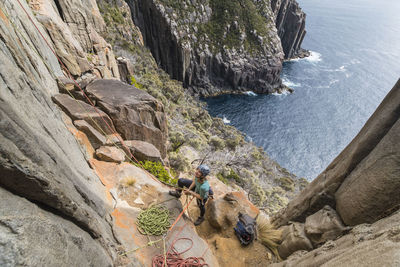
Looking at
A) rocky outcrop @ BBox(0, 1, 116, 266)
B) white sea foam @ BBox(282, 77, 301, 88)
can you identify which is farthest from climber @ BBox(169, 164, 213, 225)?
white sea foam @ BBox(282, 77, 301, 88)

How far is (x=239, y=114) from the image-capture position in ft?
167

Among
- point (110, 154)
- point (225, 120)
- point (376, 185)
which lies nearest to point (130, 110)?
point (110, 154)

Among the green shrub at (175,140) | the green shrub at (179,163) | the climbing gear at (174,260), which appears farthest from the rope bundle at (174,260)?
the green shrub at (175,140)

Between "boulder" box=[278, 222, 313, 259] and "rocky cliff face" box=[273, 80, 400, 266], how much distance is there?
0.10ft

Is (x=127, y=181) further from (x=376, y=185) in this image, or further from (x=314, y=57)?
(x=314, y=57)

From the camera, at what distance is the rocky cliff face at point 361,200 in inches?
140

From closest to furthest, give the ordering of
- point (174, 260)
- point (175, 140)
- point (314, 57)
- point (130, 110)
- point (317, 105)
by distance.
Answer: point (174, 260) < point (130, 110) < point (175, 140) < point (317, 105) < point (314, 57)

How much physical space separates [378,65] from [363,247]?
111m

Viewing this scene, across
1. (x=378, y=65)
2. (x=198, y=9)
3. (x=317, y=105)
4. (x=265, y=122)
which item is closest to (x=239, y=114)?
(x=265, y=122)

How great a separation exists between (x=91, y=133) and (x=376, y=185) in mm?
9233

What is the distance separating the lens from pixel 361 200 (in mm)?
4836

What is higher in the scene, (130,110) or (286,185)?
(130,110)

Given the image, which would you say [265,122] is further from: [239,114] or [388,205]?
[388,205]

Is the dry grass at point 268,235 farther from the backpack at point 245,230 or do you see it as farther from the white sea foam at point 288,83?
the white sea foam at point 288,83
